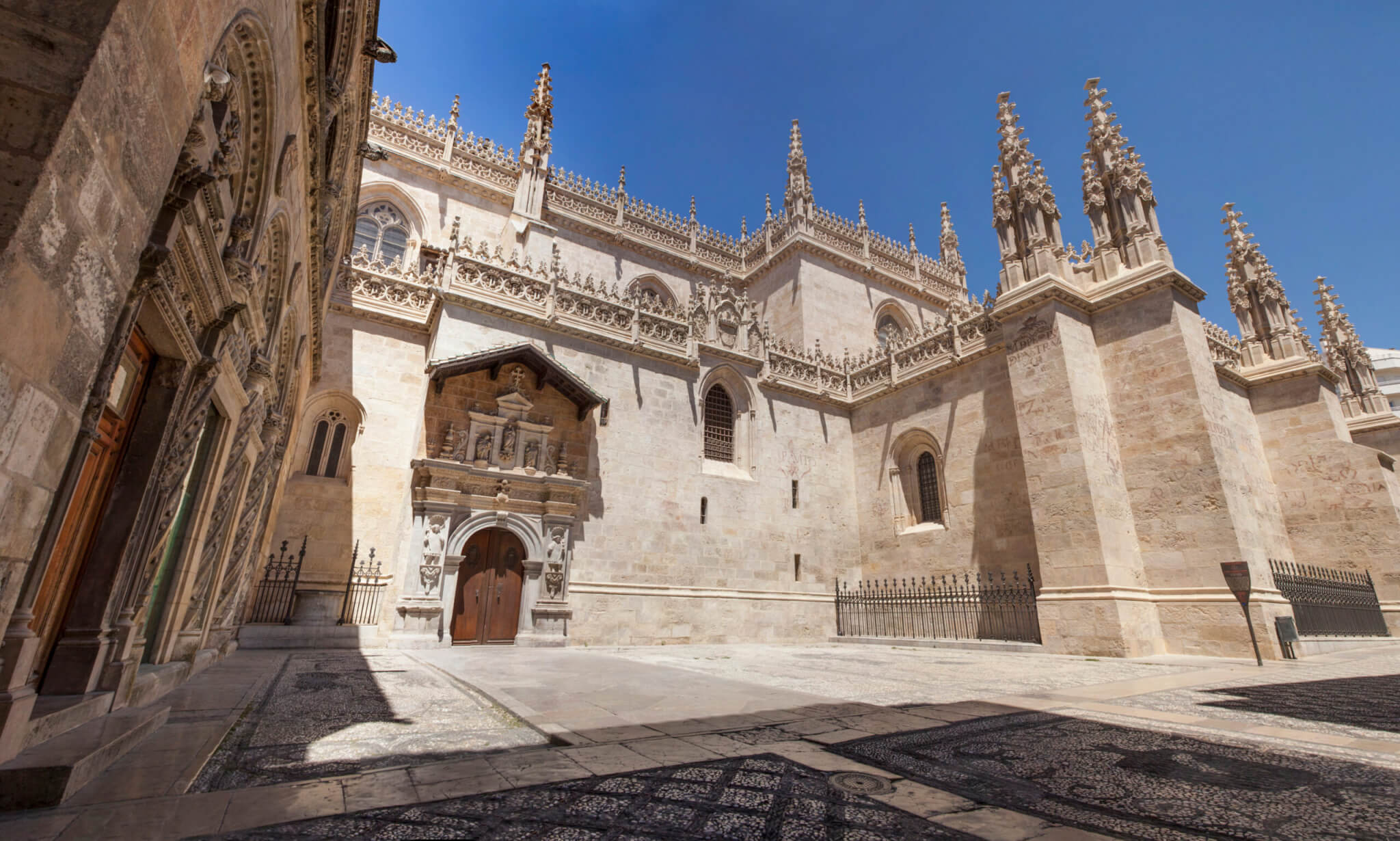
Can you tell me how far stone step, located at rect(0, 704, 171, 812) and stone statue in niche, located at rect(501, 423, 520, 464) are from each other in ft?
33.0

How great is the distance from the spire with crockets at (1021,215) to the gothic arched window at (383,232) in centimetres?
1841

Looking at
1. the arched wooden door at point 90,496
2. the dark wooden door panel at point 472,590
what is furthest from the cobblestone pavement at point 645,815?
the dark wooden door panel at point 472,590

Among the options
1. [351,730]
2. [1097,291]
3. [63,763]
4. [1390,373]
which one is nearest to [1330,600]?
[1097,291]

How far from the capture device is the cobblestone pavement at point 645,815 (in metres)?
2.25

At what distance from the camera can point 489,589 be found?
42.4 feet

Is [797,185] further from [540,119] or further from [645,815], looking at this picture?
[645,815]

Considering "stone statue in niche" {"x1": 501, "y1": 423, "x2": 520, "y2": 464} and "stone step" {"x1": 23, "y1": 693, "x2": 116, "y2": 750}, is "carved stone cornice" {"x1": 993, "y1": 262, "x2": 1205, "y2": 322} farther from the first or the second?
"stone step" {"x1": 23, "y1": 693, "x2": 116, "y2": 750}

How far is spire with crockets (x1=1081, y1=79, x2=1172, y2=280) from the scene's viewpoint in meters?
13.7

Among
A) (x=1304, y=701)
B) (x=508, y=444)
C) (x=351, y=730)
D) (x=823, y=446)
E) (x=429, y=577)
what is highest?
(x=823, y=446)

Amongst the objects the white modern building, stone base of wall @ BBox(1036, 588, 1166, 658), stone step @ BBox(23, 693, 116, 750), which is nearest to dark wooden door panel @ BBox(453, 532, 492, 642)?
stone step @ BBox(23, 693, 116, 750)

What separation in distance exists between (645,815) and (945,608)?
1439 cm

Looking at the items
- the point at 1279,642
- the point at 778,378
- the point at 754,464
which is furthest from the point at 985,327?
the point at 1279,642

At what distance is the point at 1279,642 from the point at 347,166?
17.7 metres

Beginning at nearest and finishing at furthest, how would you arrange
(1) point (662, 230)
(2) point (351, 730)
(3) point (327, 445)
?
(2) point (351, 730) < (3) point (327, 445) < (1) point (662, 230)
